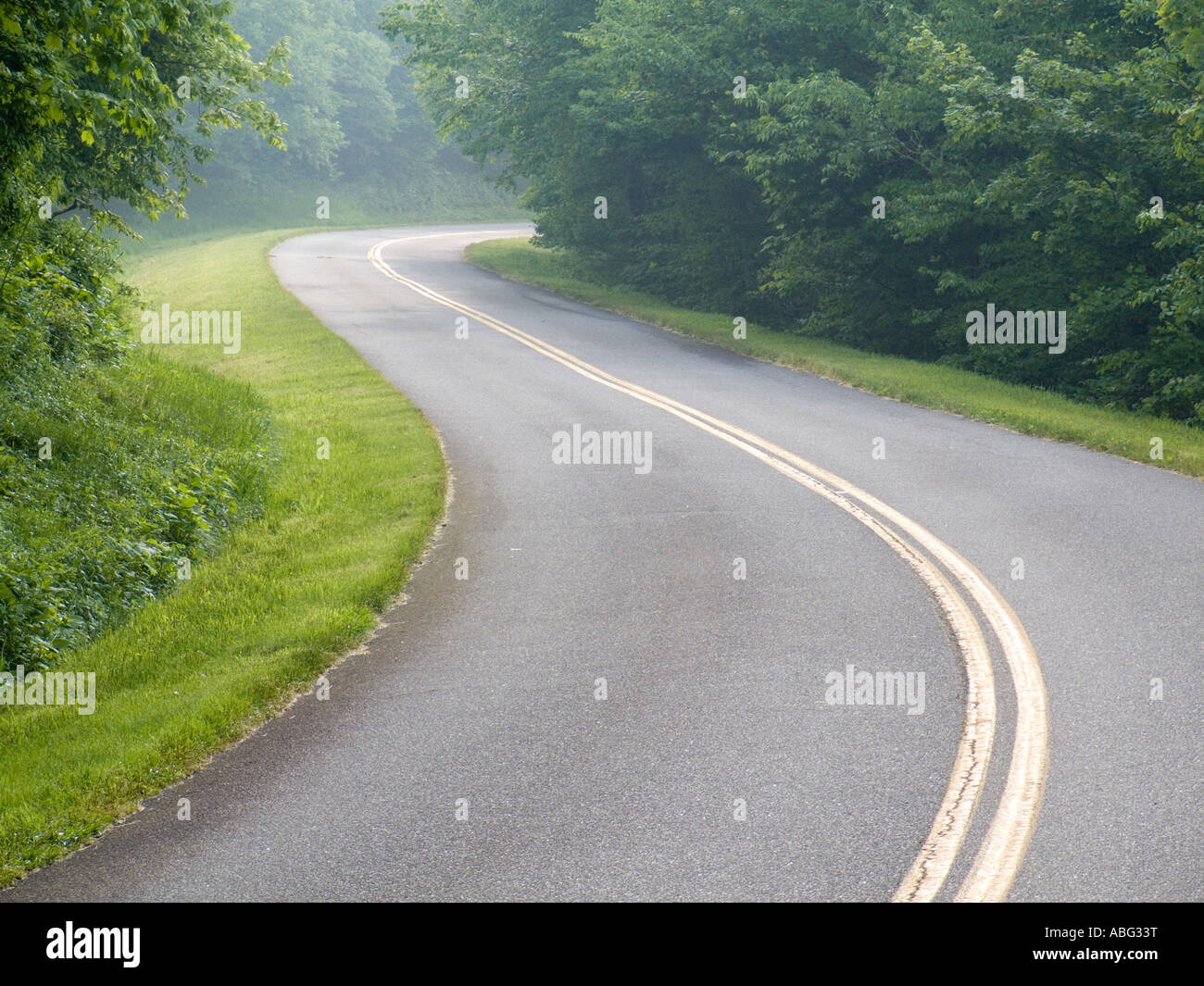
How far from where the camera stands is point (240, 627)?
8.23 m

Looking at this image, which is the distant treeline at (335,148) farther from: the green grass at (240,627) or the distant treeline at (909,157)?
the green grass at (240,627)

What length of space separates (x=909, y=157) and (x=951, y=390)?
6970 millimetres

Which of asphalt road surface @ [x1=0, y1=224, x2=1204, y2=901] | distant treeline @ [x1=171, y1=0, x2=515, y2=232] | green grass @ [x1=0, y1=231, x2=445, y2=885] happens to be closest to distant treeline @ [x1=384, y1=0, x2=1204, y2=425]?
asphalt road surface @ [x1=0, y1=224, x2=1204, y2=901]

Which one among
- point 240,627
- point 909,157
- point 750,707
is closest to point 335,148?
point 909,157

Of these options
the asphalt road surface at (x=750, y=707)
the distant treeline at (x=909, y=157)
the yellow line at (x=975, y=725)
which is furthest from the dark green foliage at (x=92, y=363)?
the distant treeline at (x=909, y=157)

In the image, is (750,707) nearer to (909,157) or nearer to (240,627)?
(240,627)

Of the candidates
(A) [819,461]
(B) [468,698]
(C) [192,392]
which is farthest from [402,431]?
(B) [468,698]

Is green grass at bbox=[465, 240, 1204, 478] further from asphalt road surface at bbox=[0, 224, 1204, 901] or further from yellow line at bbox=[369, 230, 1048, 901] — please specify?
yellow line at bbox=[369, 230, 1048, 901]

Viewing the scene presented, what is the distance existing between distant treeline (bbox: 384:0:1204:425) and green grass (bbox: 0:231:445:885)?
10634mm

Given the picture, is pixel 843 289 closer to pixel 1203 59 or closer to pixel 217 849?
pixel 1203 59

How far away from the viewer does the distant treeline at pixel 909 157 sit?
1786 centimetres

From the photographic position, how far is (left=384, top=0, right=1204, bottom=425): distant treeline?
1786 cm

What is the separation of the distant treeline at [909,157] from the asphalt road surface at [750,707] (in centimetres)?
662
